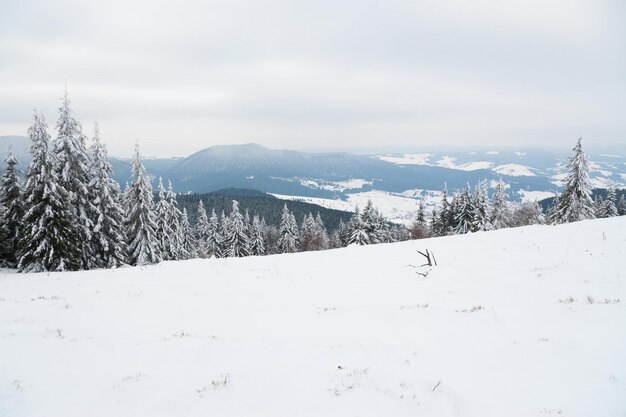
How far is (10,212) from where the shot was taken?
27453mm

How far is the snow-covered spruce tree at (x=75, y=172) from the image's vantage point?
2525cm

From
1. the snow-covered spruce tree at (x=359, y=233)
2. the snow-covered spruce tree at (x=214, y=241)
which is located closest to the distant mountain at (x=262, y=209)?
the snow-covered spruce tree at (x=214, y=241)

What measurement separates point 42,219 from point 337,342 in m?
24.9

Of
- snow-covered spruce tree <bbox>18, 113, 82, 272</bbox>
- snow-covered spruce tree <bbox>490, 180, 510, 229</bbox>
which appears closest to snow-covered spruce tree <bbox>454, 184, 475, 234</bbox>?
snow-covered spruce tree <bbox>490, 180, 510, 229</bbox>

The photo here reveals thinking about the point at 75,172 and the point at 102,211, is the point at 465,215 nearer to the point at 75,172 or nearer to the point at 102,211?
the point at 102,211

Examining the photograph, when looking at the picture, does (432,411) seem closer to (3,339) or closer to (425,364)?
(425,364)

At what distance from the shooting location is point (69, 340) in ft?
26.6

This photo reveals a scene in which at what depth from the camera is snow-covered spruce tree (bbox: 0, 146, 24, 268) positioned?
2704 cm

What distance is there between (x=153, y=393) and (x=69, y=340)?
13.3 feet

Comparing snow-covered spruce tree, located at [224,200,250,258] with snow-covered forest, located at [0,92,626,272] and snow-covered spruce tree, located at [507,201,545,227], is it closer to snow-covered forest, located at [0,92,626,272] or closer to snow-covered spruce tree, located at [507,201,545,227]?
snow-covered forest, located at [0,92,626,272]

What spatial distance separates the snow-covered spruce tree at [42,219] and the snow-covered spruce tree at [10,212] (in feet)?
16.0

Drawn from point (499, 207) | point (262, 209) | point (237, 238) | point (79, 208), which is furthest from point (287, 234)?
point (262, 209)

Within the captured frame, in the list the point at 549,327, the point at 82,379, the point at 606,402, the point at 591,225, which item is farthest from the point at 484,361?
the point at 591,225

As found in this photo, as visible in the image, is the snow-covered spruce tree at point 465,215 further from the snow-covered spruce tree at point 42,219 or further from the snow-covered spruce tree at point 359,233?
the snow-covered spruce tree at point 42,219
